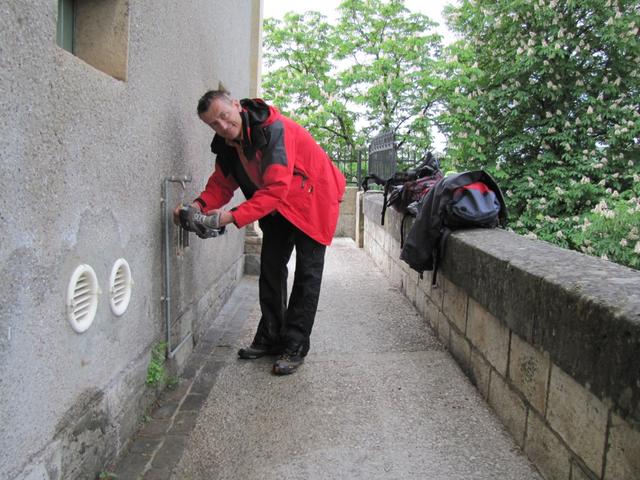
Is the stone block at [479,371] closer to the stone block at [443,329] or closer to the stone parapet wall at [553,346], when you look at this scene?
the stone parapet wall at [553,346]

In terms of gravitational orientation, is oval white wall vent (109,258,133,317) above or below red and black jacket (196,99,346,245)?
below

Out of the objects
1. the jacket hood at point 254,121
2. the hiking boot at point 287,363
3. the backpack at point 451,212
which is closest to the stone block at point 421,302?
the backpack at point 451,212

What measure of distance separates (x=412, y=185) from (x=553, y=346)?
2.89 meters

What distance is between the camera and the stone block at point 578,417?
69.5 inches

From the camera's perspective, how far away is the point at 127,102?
93.0 inches

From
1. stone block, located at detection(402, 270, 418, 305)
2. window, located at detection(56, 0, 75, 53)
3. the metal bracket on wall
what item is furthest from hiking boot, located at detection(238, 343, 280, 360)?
window, located at detection(56, 0, 75, 53)

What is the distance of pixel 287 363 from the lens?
341 cm

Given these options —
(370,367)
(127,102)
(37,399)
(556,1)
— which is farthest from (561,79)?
(37,399)

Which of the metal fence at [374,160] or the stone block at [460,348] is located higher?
the metal fence at [374,160]

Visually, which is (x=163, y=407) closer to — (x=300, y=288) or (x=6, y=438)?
(x=300, y=288)

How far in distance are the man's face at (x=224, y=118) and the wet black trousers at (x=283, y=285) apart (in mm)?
636

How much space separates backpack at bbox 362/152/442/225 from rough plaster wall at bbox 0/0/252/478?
2.16 metres

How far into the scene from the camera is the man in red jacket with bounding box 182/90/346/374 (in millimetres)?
3033

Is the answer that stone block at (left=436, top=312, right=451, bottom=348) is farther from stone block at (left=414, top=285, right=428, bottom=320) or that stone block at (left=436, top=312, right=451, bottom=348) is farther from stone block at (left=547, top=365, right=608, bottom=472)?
stone block at (left=547, top=365, right=608, bottom=472)
